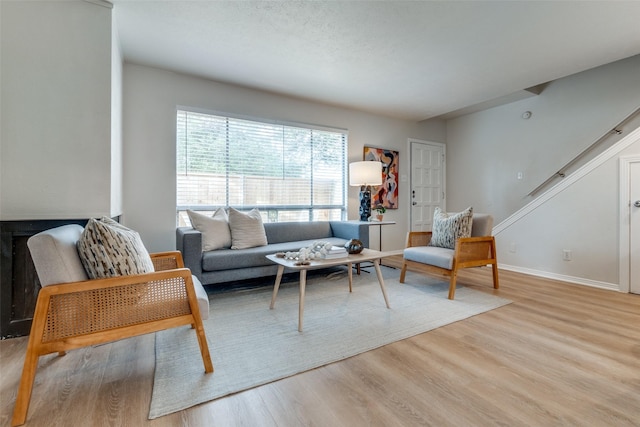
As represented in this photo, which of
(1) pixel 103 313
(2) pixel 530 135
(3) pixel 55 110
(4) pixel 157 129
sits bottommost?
(1) pixel 103 313

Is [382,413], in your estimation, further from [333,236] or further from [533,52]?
Result: [533,52]

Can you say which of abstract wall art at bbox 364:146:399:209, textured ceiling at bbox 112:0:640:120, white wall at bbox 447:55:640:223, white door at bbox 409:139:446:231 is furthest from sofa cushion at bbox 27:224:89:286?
white wall at bbox 447:55:640:223

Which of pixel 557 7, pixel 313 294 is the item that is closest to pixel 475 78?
pixel 557 7

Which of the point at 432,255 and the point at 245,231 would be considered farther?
the point at 245,231

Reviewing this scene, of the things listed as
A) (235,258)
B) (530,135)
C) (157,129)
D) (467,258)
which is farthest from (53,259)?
(530,135)

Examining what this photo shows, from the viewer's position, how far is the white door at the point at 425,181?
531 centimetres

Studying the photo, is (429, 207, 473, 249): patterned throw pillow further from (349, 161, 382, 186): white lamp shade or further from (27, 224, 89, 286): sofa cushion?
(27, 224, 89, 286): sofa cushion

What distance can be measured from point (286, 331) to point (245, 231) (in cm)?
138

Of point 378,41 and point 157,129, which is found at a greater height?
point 378,41

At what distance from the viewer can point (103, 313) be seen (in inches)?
53.7

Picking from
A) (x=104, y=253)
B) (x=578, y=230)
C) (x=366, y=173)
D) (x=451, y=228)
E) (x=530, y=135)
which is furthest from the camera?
(x=530, y=135)

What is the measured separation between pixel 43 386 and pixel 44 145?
5.16 feet

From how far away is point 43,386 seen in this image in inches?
56.7

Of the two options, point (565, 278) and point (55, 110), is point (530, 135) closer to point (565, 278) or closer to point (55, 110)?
point (565, 278)
